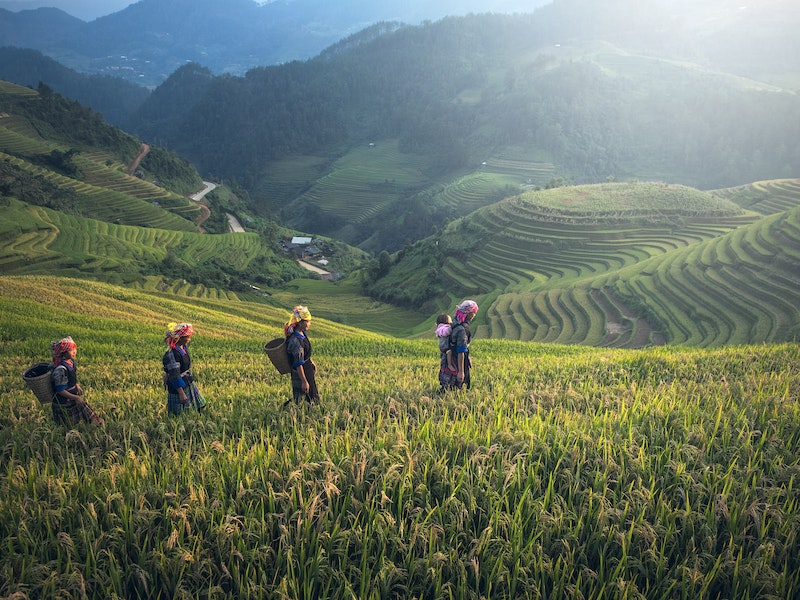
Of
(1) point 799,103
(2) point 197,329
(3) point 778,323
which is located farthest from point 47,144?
(1) point 799,103

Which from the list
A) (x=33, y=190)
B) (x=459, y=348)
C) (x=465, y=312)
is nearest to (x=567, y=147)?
(x=33, y=190)

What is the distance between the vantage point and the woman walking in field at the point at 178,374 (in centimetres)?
684

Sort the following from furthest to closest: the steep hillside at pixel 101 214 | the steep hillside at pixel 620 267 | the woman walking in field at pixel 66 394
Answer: the steep hillside at pixel 101 214, the steep hillside at pixel 620 267, the woman walking in field at pixel 66 394

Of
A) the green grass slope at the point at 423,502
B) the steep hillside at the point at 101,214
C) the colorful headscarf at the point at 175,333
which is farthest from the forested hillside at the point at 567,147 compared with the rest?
the green grass slope at the point at 423,502

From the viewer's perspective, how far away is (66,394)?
6160mm

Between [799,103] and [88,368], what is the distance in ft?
649

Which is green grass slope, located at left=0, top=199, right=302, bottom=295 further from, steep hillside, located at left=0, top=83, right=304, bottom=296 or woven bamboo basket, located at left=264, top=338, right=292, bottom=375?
woven bamboo basket, located at left=264, top=338, right=292, bottom=375

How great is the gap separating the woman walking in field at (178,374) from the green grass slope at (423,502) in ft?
1.03

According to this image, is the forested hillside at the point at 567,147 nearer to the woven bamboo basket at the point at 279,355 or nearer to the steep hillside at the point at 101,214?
the steep hillside at the point at 101,214

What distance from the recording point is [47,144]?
4094 inches

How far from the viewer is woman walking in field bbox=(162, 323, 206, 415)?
6.84 metres

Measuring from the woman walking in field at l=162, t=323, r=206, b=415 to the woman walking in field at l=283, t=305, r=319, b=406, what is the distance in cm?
143

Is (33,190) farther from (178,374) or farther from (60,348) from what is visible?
(178,374)

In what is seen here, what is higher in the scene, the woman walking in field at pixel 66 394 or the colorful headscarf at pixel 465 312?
the colorful headscarf at pixel 465 312
